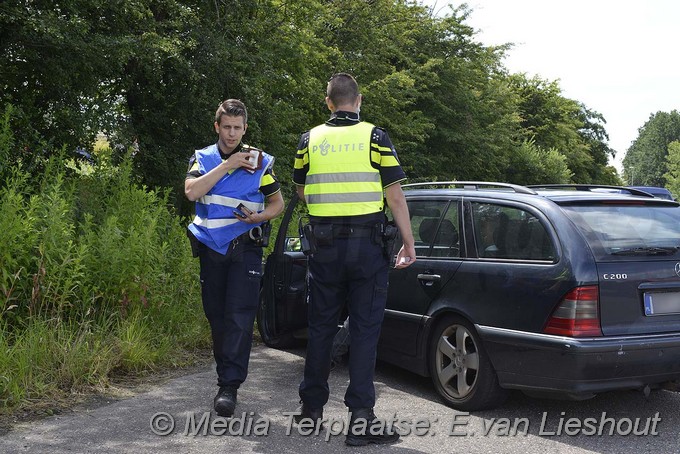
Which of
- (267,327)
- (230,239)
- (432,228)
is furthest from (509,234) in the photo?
(267,327)

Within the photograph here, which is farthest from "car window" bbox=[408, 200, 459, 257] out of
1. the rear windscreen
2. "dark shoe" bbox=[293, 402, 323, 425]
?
"dark shoe" bbox=[293, 402, 323, 425]

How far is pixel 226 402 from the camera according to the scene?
493 cm

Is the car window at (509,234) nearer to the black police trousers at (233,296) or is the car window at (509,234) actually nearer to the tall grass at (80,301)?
the black police trousers at (233,296)

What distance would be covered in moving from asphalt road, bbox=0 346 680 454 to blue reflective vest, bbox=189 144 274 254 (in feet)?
3.88

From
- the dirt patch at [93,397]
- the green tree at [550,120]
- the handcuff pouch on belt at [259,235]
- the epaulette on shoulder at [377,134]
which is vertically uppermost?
the green tree at [550,120]

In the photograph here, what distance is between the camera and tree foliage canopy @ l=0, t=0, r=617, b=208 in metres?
9.28

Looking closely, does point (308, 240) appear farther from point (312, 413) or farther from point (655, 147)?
point (655, 147)

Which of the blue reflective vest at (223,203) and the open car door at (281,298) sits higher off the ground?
the blue reflective vest at (223,203)

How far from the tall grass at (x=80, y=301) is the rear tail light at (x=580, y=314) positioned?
3.35 m

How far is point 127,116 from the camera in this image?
1191cm

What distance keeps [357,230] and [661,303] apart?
206cm

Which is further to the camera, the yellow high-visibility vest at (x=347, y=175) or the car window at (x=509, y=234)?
the car window at (x=509, y=234)

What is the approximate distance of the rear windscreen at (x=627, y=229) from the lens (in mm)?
4934

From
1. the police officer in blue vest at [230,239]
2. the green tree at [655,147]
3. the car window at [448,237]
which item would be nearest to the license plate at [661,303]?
the car window at [448,237]
